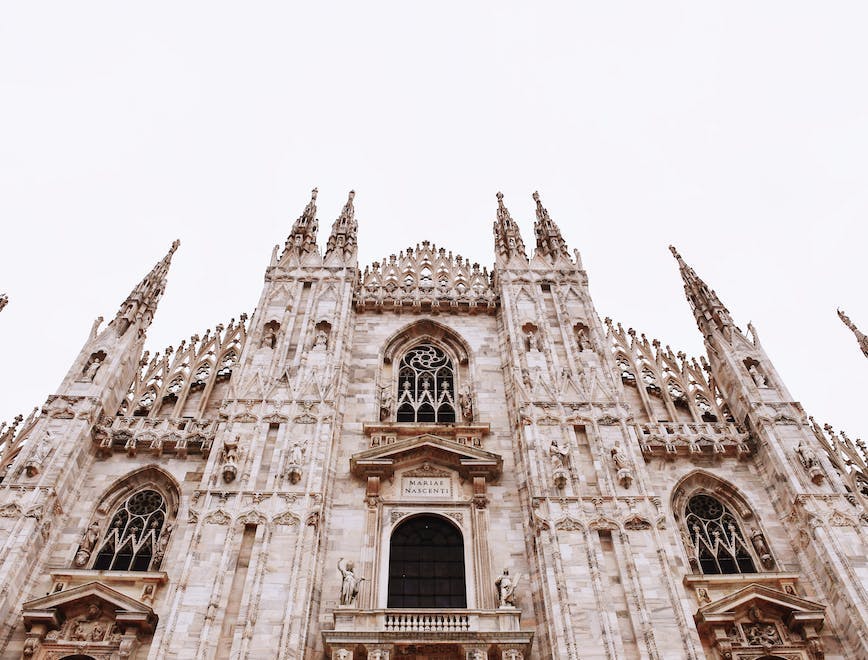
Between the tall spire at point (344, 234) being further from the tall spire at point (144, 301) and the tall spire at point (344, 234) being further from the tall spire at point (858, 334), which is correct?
the tall spire at point (858, 334)

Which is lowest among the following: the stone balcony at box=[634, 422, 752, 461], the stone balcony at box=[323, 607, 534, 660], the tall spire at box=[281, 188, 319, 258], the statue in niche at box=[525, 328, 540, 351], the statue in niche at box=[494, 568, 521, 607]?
the stone balcony at box=[323, 607, 534, 660]

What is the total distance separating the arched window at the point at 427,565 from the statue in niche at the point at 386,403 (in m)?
3.01

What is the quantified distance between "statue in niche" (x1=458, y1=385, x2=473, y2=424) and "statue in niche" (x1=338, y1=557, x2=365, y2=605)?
5.05 meters

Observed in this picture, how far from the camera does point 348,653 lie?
12398 millimetres

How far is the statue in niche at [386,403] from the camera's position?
58.5 feet

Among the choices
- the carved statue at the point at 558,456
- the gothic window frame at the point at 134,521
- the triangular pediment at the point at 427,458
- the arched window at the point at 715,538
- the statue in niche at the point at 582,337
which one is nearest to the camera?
the gothic window frame at the point at 134,521

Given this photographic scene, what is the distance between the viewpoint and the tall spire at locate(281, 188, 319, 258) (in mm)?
22562

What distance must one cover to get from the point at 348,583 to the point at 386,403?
18.0 feet

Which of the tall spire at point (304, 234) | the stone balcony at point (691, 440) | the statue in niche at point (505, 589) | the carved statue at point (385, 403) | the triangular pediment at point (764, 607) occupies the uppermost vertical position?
the tall spire at point (304, 234)

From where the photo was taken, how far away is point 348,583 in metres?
13.5

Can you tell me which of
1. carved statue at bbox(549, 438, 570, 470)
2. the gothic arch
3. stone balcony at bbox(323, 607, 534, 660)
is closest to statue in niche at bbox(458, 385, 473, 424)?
the gothic arch

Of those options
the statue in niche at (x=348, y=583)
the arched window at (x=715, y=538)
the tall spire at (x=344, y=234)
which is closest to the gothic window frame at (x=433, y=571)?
the statue in niche at (x=348, y=583)

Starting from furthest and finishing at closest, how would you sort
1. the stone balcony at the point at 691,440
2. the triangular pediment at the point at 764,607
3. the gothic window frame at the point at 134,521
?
the stone balcony at the point at 691,440, the gothic window frame at the point at 134,521, the triangular pediment at the point at 764,607

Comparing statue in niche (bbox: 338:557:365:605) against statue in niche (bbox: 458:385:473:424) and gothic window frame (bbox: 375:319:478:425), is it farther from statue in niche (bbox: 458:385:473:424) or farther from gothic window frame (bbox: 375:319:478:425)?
statue in niche (bbox: 458:385:473:424)
